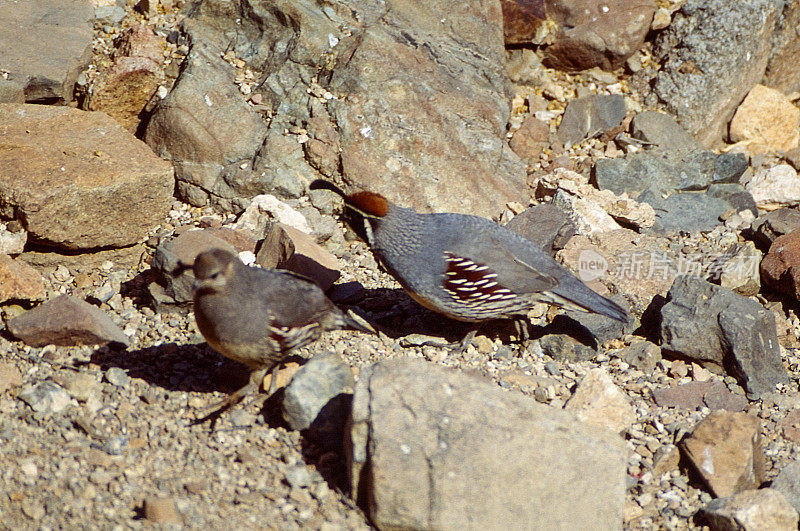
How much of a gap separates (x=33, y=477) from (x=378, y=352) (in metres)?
2.22

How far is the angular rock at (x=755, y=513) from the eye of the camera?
12.2 ft

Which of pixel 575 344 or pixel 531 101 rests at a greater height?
pixel 531 101

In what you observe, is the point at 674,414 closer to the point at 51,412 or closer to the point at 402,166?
the point at 402,166

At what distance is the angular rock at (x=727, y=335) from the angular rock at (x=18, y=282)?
4.25m

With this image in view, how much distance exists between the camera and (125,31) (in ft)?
21.3

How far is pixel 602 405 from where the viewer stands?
460 centimetres

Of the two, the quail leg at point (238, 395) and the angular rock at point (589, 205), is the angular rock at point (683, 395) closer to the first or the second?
the angular rock at point (589, 205)

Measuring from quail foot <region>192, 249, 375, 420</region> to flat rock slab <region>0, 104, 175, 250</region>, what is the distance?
158 cm

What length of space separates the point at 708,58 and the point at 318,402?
5820mm

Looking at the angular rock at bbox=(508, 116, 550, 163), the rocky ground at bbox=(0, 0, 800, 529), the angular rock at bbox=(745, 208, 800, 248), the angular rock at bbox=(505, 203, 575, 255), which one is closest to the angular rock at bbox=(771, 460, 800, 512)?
the rocky ground at bbox=(0, 0, 800, 529)

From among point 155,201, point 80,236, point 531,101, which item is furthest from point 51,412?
point 531,101

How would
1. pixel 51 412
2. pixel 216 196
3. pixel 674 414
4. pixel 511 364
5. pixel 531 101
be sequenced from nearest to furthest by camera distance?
pixel 51 412
pixel 674 414
pixel 511 364
pixel 216 196
pixel 531 101

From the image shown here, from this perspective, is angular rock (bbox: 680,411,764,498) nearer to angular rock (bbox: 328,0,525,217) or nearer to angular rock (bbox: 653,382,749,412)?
angular rock (bbox: 653,382,749,412)

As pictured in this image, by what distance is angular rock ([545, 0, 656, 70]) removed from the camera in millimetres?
7688
